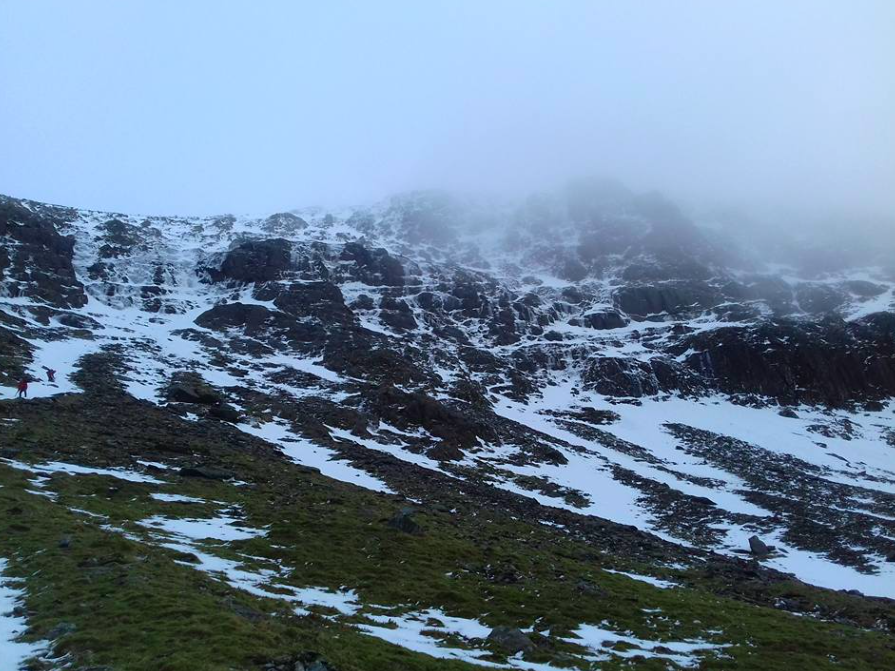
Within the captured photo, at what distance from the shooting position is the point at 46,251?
12381 cm

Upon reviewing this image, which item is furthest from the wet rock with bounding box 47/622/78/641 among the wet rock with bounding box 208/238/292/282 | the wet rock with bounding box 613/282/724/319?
the wet rock with bounding box 613/282/724/319

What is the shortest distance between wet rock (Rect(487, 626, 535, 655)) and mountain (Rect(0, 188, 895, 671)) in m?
0.11

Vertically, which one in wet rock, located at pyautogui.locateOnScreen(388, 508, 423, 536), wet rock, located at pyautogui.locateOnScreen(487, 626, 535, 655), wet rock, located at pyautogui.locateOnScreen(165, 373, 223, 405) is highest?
wet rock, located at pyautogui.locateOnScreen(487, 626, 535, 655)

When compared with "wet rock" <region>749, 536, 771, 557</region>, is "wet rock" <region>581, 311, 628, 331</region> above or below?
above

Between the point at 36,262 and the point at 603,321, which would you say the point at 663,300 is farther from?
the point at 36,262

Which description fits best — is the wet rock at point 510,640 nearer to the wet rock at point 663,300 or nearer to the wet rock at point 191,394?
the wet rock at point 191,394

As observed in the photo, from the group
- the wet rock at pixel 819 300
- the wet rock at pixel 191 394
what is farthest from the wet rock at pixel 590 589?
the wet rock at pixel 819 300

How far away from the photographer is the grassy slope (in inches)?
588

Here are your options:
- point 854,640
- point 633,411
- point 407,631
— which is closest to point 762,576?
point 854,640

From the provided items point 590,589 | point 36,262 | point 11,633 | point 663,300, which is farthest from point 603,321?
point 11,633

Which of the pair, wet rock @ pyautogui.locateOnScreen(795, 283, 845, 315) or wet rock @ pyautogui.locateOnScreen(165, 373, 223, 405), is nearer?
wet rock @ pyautogui.locateOnScreen(165, 373, 223, 405)

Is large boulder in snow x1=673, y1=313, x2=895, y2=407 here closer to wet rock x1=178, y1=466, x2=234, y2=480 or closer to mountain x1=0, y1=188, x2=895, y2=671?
mountain x1=0, y1=188, x2=895, y2=671

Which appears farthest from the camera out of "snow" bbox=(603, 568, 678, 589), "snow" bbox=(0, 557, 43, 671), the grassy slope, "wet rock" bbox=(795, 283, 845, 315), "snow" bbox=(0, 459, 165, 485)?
"wet rock" bbox=(795, 283, 845, 315)

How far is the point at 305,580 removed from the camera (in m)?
23.6
